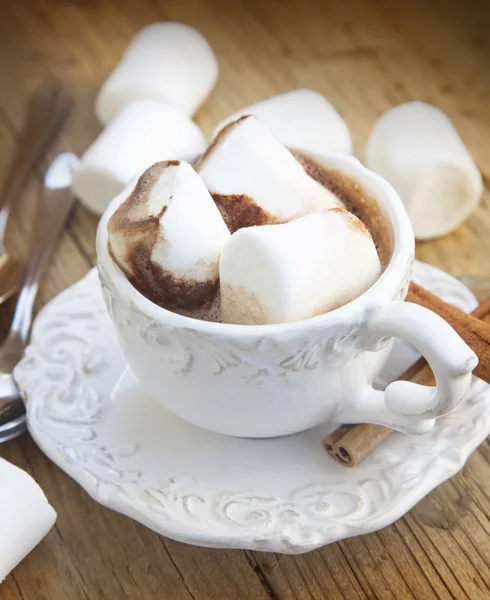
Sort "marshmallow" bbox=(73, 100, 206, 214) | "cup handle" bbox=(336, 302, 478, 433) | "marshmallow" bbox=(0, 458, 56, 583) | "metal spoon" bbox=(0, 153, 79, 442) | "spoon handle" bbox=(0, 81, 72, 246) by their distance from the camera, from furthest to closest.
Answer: "spoon handle" bbox=(0, 81, 72, 246)
"marshmallow" bbox=(73, 100, 206, 214)
"metal spoon" bbox=(0, 153, 79, 442)
"marshmallow" bbox=(0, 458, 56, 583)
"cup handle" bbox=(336, 302, 478, 433)

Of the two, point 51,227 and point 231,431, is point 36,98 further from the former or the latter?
point 231,431

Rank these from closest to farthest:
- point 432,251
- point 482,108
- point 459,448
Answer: point 459,448, point 432,251, point 482,108

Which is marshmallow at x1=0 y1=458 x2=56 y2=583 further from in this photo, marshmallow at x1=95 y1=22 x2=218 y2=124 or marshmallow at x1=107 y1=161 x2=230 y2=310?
marshmallow at x1=95 y1=22 x2=218 y2=124

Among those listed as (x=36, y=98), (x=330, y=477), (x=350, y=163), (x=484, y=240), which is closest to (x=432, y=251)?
(x=484, y=240)

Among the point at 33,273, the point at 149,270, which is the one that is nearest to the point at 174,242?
the point at 149,270

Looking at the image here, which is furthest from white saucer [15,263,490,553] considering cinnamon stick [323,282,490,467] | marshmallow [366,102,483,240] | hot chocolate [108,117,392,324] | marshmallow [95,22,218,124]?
marshmallow [95,22,218,124]
